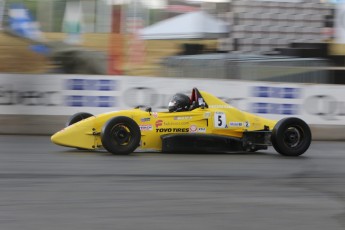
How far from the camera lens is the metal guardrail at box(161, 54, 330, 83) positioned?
15.1 meters

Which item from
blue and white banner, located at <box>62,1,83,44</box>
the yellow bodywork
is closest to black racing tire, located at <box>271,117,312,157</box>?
the yellow bodywork

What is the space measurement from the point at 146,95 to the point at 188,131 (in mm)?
4380

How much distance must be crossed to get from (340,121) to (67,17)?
7.17 meters

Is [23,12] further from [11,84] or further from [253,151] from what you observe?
[253,151]

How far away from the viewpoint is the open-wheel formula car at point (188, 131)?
32.0 ft

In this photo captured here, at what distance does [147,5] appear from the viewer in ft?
58.6

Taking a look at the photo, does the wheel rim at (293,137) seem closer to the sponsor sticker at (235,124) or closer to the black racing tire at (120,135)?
the sponsor sticker at (235,124)

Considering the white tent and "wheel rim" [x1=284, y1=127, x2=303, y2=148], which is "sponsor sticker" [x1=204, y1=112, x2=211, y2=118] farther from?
the white tent

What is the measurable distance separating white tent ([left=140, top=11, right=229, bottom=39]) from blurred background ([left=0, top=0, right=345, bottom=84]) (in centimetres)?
3

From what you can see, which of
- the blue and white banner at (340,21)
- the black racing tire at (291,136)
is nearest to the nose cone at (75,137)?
the black racing tire at (291,136)

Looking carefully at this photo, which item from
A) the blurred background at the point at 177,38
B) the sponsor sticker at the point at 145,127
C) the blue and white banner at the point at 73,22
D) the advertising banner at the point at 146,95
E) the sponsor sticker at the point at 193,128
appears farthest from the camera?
the blue and white banner at the point at 73,22

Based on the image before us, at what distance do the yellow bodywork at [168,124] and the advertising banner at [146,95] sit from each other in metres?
3.97

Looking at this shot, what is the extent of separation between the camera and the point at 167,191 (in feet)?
23.0

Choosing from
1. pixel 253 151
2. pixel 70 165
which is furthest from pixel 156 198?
pixel 253 151
